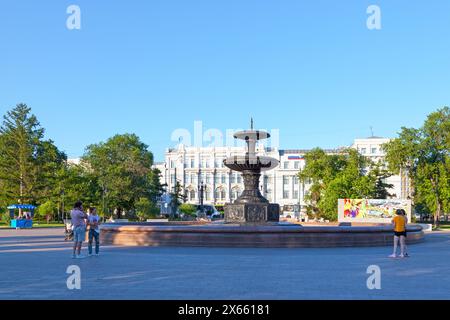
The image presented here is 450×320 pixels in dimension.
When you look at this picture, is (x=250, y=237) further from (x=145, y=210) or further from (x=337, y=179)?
(x=337, y=179)

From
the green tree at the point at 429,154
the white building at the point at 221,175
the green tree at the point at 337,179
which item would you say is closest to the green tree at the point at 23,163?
the green tree at the point at 337,179

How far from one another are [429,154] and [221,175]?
6360 cm

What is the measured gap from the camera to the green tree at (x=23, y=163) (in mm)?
60344

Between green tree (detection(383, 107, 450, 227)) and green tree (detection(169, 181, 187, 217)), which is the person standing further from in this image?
green tree (detection(383, 107, 450, 227))

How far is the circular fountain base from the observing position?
64.2 feet

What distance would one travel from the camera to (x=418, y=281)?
437 inches

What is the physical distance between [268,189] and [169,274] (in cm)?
10770

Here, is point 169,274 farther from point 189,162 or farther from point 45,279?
point 189,162

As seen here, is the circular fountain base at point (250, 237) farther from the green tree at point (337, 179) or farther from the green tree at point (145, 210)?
the green tree at point (337, 179)

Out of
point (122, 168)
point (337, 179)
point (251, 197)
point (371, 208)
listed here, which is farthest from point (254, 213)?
point (122, 168)

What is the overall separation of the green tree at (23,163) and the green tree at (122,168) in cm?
811

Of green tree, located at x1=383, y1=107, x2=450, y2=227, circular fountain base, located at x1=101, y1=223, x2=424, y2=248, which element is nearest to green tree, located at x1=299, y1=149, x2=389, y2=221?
green tree, located at x1=383, y1=107, x2=450, y2=227

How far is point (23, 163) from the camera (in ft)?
198

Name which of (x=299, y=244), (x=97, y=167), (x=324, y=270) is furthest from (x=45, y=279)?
(x=97, y=167)
